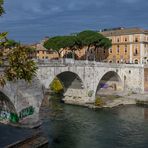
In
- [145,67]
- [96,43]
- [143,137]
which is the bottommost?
[143,137]

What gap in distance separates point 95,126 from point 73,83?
18.4m

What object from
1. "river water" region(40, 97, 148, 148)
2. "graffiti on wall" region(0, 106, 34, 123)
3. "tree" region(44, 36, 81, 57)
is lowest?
"river water" region(40, 97, 148, 148)

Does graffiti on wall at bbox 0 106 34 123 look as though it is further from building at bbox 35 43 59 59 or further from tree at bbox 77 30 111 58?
building at bbox 35 43 59 59

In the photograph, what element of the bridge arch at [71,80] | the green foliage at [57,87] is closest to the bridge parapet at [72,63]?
the bridge arch at [71,80]

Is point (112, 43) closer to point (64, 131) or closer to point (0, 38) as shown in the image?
point (64, 131)

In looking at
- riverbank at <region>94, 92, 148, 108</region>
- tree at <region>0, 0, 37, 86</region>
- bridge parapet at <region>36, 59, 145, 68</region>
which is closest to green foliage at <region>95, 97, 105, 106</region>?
riverbank at <region>94, 92, 148, 108</region>

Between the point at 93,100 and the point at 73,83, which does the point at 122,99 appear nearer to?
the point at 93,100

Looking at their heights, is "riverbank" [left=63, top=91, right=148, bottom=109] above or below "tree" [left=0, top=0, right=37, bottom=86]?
below

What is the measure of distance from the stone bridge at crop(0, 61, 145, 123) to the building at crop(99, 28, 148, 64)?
13.5 meters

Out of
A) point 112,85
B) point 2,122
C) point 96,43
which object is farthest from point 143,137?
point 96,43

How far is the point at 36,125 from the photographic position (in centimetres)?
3797

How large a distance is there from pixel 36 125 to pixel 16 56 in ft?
85.2

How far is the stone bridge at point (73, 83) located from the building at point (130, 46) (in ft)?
44.2

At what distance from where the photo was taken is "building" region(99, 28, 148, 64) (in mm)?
83500
